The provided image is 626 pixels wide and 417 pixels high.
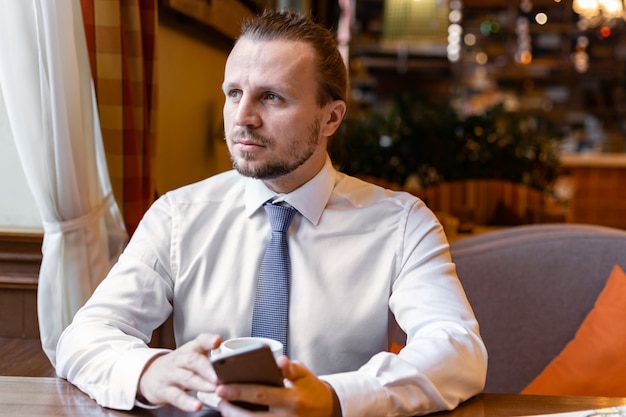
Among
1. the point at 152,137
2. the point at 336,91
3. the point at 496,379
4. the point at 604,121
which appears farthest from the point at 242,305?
the point at 604,121

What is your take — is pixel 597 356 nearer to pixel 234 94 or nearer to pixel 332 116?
pixel 332 116

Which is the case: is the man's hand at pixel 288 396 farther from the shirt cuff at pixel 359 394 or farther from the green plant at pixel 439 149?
the green plant at pixel 439 149

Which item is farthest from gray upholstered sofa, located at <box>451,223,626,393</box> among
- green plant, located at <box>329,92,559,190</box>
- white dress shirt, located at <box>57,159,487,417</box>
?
green plant, located at <box>329,92,559,190</box>

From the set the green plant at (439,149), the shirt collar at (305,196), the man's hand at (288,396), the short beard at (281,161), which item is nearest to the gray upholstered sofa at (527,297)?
the shirt collar at (305,196)

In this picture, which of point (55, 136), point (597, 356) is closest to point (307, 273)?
point (55, 136)

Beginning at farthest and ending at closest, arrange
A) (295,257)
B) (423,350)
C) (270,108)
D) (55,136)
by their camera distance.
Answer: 1. (55,136)
2. (295,257)
3. (270,108)
4. (423,350)

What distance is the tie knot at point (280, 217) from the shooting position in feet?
5.10

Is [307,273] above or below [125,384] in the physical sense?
above

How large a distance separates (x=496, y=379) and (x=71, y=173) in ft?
4.40

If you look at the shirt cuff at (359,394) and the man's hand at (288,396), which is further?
the shirt cuff at (359,394)

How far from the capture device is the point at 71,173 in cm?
173

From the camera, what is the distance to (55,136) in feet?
5.61

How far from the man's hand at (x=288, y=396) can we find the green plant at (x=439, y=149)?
3438 mm

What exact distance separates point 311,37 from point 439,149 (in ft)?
10.7
